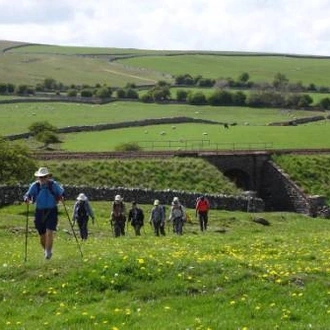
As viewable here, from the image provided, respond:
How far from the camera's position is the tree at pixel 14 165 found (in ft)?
190

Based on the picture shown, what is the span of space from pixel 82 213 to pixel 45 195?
12.6 m

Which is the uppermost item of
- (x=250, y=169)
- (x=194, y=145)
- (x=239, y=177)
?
(x=194, y=145)

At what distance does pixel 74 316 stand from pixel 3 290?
2.81 m

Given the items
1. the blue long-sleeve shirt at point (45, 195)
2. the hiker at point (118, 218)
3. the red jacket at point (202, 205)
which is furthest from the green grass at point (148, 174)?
the blue long-sleeve shirt at point (45, 195)

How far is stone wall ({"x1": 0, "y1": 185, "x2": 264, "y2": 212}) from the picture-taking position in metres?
53.9

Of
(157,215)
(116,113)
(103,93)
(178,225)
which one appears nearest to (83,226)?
(157,215)

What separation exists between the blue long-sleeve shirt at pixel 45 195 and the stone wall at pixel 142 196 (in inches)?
1312

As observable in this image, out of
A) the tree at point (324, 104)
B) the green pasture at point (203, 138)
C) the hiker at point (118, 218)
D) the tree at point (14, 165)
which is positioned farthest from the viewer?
the tree at point (324, 104)

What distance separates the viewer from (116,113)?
139m

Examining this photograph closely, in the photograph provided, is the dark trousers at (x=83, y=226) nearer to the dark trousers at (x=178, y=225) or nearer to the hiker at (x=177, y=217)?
the hiker at (x=177, y=217)

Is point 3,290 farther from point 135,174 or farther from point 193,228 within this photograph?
point 135,174

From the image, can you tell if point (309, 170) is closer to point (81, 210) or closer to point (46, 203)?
point (81, 210)

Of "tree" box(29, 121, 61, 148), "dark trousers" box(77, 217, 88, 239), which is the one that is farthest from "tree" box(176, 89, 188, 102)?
"dark trousers" box(77, 217, 88, 239)

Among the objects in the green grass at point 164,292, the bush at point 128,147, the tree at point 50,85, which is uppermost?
the tree at point 50,85
